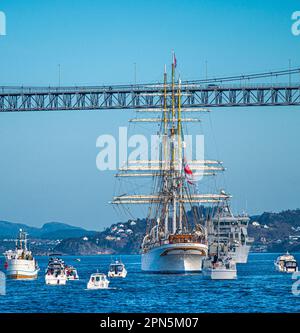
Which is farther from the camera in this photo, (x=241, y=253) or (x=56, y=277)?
(x=241, y=253)

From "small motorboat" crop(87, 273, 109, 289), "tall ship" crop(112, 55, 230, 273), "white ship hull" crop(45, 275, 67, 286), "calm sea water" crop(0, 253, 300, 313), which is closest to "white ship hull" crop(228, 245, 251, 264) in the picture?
"tall ship" crop(112, 55, 230, 273)

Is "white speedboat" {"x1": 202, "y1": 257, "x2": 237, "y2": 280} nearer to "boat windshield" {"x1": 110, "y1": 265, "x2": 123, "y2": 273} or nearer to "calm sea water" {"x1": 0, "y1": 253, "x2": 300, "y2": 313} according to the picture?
"calm sea water" {"x1": 0, "y1": 253, "x2": 300, "y2": 313}

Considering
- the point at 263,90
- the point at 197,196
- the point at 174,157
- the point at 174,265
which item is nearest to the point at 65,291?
the point at 174,265

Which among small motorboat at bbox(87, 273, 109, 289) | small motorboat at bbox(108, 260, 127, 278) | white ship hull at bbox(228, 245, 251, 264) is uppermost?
white ship hull at bbox(228, 245, 251, 264)

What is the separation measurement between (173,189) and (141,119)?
12.0 meters

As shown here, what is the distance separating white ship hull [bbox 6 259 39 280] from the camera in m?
57.8

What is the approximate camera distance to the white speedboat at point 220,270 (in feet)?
172

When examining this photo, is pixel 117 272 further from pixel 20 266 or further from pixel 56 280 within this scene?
pixel 56 280

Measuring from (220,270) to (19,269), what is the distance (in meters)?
12.1

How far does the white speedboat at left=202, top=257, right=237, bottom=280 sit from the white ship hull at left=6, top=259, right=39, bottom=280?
34.1 ft

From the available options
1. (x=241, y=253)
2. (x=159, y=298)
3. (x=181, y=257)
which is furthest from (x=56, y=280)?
(x=241, y=253)

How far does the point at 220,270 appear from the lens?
172 feet

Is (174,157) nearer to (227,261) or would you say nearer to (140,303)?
(227,261)

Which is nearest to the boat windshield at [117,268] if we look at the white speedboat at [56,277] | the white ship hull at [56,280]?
the white speedboat at [56,277]
